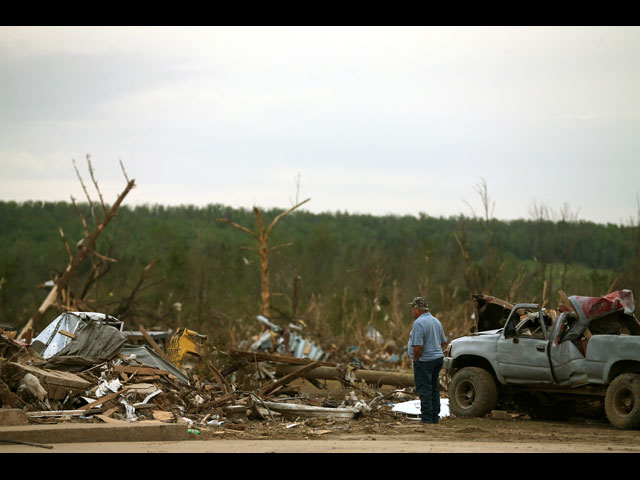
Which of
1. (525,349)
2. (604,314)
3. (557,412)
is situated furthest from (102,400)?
(604,314)

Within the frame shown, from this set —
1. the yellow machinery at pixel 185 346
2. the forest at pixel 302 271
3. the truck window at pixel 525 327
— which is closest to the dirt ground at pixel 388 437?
the truck window at pixel 525 327

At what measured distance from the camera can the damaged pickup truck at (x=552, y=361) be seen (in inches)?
558

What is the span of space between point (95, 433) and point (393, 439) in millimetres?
4058

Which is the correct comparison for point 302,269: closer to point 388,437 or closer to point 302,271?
point 302,271

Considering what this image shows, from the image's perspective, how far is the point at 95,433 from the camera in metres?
11.6

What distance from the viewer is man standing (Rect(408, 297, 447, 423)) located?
14414 mm

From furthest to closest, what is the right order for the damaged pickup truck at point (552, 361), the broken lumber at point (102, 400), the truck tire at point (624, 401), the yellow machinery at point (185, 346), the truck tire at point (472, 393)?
the yellow machinery at point (185, 346) → the truck tire at point (472, 393) → the broken lumber at point (102, 400) → the damaged pickup truck at point (552, 361) → the truck tire at point (624, 401)

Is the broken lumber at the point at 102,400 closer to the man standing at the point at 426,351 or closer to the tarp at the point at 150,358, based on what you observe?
the tarp at the point at 150,358

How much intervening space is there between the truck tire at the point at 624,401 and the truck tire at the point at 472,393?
2.52 metres

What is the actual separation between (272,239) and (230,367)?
44188 mm

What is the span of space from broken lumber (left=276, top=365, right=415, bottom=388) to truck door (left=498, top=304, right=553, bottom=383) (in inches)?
233

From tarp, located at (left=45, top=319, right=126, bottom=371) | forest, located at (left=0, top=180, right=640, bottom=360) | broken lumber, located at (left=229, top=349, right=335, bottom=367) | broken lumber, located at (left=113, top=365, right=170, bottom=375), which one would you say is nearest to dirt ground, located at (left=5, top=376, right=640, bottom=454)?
broken lumber, located at (left=113, top=365, right=170, bottom=375)
